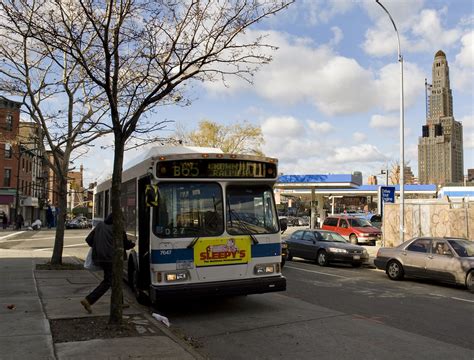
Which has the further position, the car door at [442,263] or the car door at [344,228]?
the car door at [344,228]

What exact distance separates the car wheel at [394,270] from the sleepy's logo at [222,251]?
697 centimetres

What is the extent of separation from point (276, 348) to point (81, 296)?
5109mm

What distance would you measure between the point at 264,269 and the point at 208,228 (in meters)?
1.31

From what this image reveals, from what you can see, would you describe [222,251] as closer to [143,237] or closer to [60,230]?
[143,237]

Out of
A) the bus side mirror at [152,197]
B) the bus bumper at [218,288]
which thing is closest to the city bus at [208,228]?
the bus bumper at [218,288]

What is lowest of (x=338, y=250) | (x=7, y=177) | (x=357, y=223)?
(x=338, y=250)

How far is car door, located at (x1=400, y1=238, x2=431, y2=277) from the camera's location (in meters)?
13.2

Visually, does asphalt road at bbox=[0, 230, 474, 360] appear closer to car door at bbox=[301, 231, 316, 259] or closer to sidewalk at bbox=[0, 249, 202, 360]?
sidewalk at bbox=[0, 249, 202, 360]

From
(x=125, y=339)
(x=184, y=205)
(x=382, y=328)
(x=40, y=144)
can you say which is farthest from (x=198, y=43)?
(x=40, y=144)

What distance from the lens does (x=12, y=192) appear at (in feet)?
194

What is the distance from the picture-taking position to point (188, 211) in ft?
27.9

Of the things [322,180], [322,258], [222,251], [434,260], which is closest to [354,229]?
[322,180]

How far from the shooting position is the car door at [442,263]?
487 inches

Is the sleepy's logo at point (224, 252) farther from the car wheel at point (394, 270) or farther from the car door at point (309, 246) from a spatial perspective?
the car door at point (309, 246)
